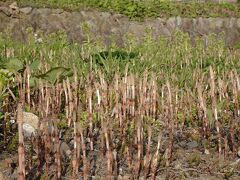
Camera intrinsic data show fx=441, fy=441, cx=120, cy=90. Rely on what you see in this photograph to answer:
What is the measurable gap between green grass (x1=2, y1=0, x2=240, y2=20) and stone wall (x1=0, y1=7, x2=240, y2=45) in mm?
187

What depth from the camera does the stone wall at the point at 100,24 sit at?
12380 millimetres

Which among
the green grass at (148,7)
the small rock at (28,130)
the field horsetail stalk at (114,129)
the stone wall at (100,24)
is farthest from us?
the green grass at (148,7)

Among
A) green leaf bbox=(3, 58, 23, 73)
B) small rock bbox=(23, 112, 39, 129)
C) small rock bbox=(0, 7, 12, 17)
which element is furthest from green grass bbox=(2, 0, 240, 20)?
small rock bbox=(23, 112, 39, 129)

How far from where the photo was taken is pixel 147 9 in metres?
14.5

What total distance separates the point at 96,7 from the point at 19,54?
853 cm

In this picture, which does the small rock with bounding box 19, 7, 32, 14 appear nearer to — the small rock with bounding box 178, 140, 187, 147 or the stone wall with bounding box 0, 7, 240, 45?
the stone wall with bounding box 0, 7, 240, 45

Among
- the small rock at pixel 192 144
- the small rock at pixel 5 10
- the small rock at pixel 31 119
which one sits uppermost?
the small rock at pixel 5 10

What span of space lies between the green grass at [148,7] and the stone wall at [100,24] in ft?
0.61

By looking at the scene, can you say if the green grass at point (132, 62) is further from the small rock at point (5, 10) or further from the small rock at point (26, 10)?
the small rock at point (26, 10)

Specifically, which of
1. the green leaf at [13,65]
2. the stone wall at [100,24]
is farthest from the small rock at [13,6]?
the green leaf at [13,65]

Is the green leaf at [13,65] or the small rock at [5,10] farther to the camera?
the small rock at [5,10]

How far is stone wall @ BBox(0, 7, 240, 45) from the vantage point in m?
12.4

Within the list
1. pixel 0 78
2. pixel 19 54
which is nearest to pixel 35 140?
pixel 0 78

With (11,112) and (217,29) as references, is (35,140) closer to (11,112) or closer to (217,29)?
(11,112)
